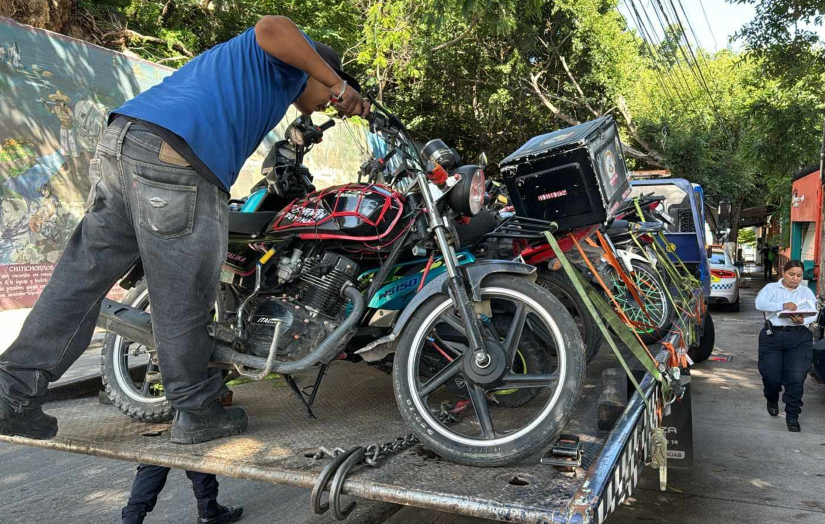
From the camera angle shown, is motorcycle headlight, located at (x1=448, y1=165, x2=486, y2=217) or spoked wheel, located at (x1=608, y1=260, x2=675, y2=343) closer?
motorcycle headlight, located at (x1=448, y1=165, x2=486, y2=217)

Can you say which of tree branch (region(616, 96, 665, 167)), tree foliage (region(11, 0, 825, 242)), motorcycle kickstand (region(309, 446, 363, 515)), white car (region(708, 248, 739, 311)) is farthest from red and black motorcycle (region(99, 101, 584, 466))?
tree branch (region(616, 96, 665, 167))

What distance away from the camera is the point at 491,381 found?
2342mm

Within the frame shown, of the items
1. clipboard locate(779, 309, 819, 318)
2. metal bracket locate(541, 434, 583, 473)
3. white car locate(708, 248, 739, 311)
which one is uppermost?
metal bracket locate(541, 434, 583, 473)

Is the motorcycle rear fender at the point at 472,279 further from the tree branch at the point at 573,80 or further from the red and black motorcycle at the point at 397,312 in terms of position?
the tree branch at the point at 573,80

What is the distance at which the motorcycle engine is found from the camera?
9.28ft

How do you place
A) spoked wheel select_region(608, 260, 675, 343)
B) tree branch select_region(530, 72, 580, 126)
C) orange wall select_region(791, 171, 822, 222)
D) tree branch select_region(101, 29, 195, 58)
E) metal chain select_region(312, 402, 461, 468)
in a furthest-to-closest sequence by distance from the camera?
tree branch select_region(530, 72, 580, 126) → orange wall select_region(791, 171, 822, 222) → tree branch select_region(101, 29, 195, 58) → spoked wheel select_region(608, 260, 675, 343) → metal chain select_region(312, 402, 461, 468)

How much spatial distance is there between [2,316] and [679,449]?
25.8 feet

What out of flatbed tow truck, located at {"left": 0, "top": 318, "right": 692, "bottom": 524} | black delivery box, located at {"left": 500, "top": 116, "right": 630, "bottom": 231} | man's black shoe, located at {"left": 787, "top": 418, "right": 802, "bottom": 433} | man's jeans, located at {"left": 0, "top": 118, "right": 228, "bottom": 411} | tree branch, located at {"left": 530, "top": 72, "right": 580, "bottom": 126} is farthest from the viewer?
tree branch, located at {"left": 530, "top": 72, "right": 580, "bottom": 126}

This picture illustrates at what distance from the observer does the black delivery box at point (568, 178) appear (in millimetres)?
3400

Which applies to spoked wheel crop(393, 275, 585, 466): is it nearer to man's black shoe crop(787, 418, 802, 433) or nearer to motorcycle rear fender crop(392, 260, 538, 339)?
motorcycle rear fender crop(392, 260, 538, 339)

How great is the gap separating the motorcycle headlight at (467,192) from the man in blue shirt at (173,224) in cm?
56

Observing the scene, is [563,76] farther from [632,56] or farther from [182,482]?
[182,482]

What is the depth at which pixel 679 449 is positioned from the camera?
3656 mm

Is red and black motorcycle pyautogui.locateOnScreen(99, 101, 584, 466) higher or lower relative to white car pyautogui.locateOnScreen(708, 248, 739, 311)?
higher
